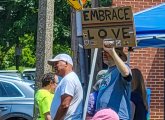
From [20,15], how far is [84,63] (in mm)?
18695

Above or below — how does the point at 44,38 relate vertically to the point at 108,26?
below

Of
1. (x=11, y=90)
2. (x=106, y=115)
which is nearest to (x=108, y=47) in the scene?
(x=106, y=115)

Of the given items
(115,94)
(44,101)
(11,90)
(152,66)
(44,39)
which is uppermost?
(44,39)

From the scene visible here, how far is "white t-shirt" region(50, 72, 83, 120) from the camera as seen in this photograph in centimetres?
699

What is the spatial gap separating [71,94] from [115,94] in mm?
910

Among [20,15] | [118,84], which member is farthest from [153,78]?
[20,15]

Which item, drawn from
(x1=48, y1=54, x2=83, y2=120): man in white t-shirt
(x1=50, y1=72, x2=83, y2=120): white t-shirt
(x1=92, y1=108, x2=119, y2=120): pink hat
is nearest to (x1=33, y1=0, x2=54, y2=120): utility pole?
(x1=48, y1=54, x2=83, y2=120): man in white t-shirt

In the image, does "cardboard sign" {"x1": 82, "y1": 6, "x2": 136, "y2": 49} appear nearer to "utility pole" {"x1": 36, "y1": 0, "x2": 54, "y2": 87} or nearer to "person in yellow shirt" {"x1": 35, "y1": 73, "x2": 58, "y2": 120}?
"person in yellow shirt" {"x1": 35, "y1": 73, "x2": 58, "y2": 120}

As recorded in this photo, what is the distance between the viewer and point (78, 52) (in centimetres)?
1127

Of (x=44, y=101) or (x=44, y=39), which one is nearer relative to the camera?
(x=44, y=101)

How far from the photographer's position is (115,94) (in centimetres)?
621

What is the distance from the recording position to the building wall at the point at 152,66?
40.8 ft

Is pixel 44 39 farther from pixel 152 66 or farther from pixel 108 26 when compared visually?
pixel 108 26

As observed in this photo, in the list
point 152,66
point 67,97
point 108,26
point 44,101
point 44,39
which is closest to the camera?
point 108,26
